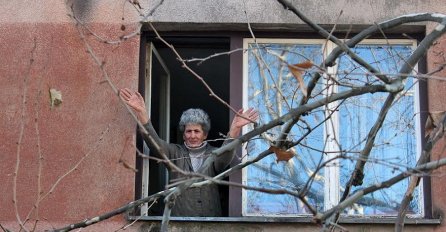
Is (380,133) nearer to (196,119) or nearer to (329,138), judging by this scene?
(329,138)

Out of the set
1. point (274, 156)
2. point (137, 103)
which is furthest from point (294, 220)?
point (137, 103)

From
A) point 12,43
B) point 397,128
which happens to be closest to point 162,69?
A: point 12,43

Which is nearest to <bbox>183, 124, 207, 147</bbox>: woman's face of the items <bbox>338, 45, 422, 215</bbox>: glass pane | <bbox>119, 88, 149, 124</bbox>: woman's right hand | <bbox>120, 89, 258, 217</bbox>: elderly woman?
<bbox>120, 89, 258, 217</bbox>: elderly woman

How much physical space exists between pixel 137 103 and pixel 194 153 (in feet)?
2.56

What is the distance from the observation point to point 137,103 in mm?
8070

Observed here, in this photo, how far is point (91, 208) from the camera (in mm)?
8055

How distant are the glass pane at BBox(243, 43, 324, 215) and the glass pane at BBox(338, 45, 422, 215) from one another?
0.22 meters

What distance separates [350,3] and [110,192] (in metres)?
2.38

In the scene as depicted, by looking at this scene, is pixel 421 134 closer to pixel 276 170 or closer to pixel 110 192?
pixel 276 170

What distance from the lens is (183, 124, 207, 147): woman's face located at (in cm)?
867

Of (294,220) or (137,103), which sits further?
(137,103)

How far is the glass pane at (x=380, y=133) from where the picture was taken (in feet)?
26.9

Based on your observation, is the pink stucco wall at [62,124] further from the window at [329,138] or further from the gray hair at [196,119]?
the window at [329,138]

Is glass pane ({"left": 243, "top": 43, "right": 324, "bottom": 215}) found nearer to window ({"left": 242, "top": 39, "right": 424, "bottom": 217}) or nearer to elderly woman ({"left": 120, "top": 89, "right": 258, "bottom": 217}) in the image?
window ({"left": 242, "top": 39, "right": 424, "bottom": 217})
